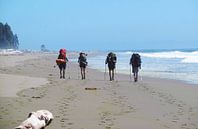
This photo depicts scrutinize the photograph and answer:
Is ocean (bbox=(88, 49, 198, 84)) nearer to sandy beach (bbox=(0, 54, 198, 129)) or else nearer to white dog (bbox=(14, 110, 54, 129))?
sandy beach (bbox=(0, 54, 198, 129))

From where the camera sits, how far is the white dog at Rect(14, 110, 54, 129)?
687cm

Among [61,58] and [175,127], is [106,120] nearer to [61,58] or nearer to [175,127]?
[175,127]

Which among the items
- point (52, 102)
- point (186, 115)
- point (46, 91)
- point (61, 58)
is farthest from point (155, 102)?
point (61, 58)

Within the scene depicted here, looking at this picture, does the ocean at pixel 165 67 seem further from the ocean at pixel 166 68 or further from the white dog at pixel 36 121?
the white dog at pixel 36 121

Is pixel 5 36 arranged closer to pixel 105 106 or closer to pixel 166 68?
pixel 166 68

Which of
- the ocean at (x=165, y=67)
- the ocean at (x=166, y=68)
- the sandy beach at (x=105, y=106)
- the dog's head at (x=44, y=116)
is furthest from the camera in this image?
the ocean at (x=165, y=67)

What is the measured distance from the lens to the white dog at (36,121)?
6.87 meters

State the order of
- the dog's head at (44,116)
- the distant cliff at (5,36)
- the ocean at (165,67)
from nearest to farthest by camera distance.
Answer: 1. the dog's head at (44,116)
2. the ocean at (165,67)
3. the distant cliff at (5,36)

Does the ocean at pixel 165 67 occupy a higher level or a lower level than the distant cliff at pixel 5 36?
lower

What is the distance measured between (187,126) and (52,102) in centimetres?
423

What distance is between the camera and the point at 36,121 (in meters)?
7.08

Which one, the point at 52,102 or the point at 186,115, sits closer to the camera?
the point at 186,115

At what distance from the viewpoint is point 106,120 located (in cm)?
924

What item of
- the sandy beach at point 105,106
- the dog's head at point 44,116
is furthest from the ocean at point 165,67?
the dog's head at point 44,116
